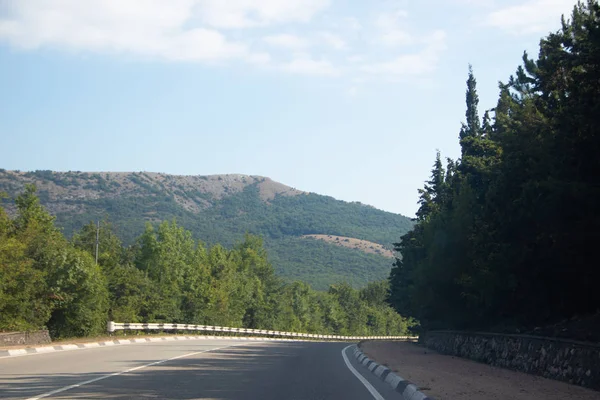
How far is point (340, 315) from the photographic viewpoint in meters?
154

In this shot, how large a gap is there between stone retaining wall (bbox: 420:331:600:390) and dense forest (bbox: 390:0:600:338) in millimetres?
1820

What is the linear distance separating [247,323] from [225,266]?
14.8m

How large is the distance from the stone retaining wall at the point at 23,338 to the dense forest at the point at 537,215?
18.7 metres

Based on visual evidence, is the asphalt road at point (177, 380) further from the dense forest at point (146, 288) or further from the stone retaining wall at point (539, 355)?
the dense forest at point (146, 288)

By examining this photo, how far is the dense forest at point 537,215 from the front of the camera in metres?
17.9

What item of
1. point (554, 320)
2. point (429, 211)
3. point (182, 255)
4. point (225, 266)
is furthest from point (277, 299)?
point (554, 320)

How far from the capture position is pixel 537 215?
19344mm

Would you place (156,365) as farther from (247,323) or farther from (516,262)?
(247,323)

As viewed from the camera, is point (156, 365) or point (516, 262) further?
point (516, 262)

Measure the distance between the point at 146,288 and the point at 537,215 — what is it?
4591 centimetres

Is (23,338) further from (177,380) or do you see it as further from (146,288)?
(146,288)

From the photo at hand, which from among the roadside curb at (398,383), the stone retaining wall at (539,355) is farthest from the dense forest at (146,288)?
the stone retaining wall at (539,355)

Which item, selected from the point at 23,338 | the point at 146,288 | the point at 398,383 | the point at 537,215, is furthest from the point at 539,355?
the point at 146,288

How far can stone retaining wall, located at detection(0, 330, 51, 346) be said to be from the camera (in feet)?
89.0
